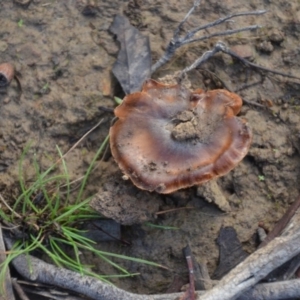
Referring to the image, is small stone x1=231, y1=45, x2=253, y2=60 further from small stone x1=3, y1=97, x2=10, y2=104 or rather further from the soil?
small stone x1=3, y1=97, x2=10, y2=104

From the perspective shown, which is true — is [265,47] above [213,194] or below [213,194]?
above

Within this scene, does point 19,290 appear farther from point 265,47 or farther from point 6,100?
point 265,47

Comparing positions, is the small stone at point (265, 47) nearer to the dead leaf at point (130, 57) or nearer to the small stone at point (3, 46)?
the dead leaf at point (130, 57)

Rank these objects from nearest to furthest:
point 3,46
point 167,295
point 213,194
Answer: point 167,295, point 213,194, point 3,46

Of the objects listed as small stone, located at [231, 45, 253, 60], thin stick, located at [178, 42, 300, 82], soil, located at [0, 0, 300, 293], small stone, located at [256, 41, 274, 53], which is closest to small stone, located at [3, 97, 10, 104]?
soil, located at [0, 0, 300, 293]

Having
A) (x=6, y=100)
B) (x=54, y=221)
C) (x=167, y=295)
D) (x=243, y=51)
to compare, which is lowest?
(x=167, y=295)

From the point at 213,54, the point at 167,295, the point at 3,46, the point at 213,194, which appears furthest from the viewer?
the point at 3,46

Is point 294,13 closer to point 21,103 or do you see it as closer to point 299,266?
point 299,266

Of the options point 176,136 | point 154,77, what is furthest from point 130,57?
point 176,136
